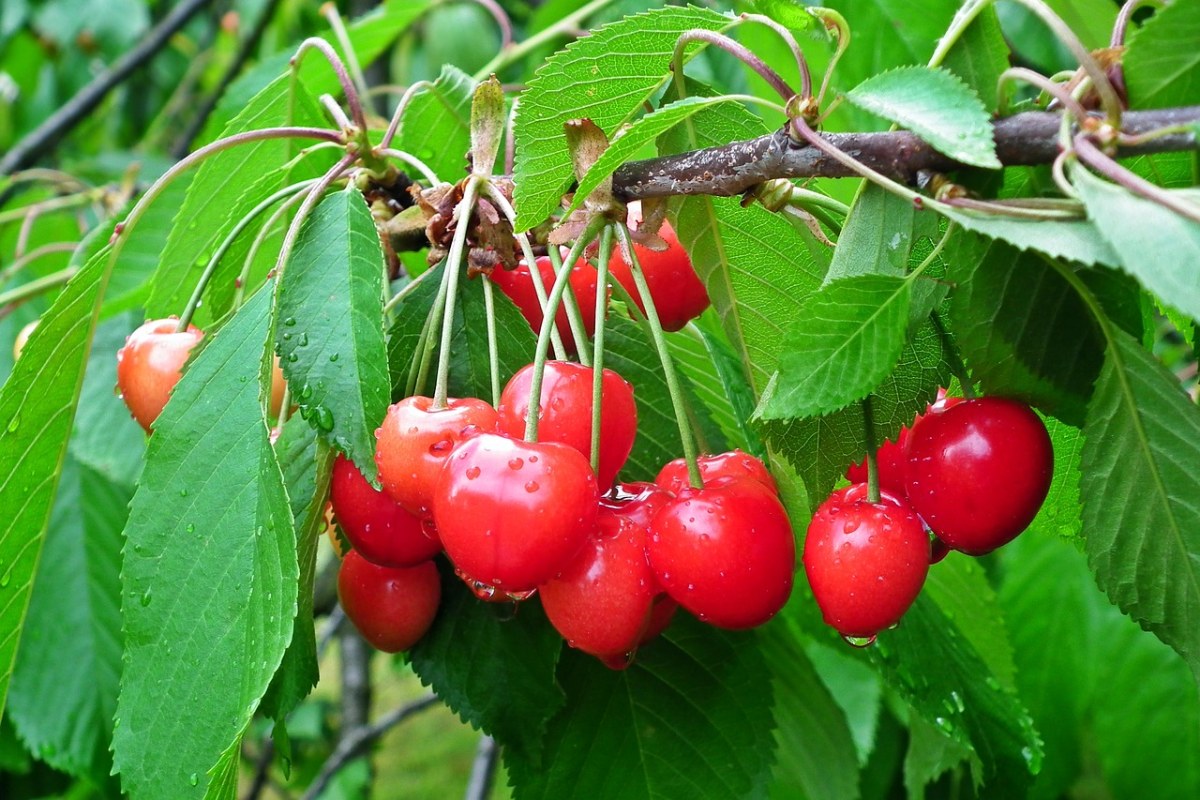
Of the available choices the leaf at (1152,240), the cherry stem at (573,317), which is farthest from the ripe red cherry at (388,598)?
the leaf at (1152,240)

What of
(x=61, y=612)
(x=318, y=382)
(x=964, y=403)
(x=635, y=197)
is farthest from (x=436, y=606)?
(x=61, y=612)

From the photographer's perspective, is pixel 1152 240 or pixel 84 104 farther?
pixel 84 104

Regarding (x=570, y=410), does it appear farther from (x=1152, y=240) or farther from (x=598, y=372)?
(x=1152, y=240)

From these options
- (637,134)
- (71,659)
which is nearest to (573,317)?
(637,134)

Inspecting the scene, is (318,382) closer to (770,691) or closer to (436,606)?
(436,606)

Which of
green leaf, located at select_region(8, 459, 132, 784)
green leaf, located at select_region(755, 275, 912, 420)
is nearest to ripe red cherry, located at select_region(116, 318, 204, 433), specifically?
green leaf, located at select_region(755, 275, 912, 420)

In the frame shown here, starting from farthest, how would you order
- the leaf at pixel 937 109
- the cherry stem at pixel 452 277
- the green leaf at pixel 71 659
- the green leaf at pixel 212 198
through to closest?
the green leaf at pixel 71 659
the green leaf at pixel 212 198
the cherry stem at pixel 452 277
the leaf at pixel 937 109

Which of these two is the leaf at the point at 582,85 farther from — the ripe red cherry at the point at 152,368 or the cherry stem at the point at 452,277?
the ripe red cherry at the point at 152,368

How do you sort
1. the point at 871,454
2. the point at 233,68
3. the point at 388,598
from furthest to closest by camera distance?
the point at 233,68 → the point at 388,598 → the point at 871,454
